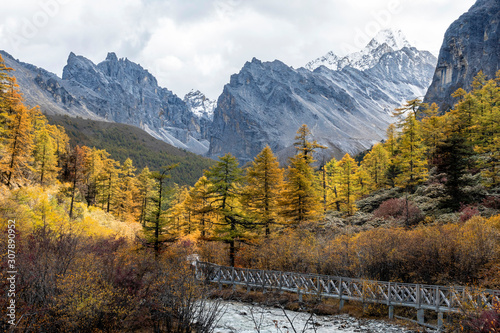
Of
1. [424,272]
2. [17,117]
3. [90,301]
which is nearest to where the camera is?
[90,301]

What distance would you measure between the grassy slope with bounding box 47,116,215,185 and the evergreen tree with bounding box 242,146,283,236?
113 m

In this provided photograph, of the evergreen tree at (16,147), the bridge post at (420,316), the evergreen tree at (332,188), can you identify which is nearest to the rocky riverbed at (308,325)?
the bridge post at (420,316)

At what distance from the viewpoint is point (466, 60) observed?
10856 centimetres

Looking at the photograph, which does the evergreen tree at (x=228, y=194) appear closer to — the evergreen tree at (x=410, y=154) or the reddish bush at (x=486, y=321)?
the reddish bush at (x=486, y=321)

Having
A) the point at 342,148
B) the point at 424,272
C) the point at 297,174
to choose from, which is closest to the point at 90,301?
the point at 424,272

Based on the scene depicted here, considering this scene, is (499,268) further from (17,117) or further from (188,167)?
(188,167)

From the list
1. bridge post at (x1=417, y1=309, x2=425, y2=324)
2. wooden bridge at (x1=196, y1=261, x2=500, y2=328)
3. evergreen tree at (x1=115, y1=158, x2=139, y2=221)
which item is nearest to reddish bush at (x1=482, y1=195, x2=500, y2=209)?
wooden bridge at (x1=196, y1=261, x2=500, y2=328)

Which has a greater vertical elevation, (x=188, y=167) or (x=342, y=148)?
(x=342, y=148)

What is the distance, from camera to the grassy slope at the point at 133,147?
14912 cm

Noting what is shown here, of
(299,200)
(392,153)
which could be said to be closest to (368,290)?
(299,200)

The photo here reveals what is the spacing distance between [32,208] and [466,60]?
437ft

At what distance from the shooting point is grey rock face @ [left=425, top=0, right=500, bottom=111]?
99188 millimetres

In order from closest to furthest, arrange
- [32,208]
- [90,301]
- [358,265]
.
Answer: [90,301]
[358,265]
[32,208]

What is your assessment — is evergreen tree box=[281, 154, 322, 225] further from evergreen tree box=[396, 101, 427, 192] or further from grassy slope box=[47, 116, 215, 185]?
grassy slope box=[47, 116, 215, 185]
